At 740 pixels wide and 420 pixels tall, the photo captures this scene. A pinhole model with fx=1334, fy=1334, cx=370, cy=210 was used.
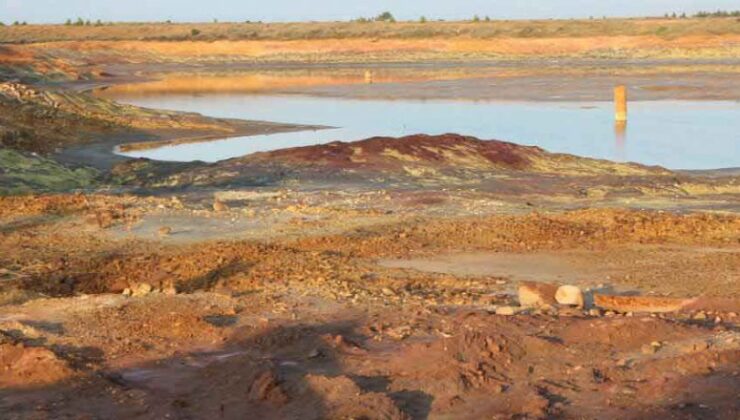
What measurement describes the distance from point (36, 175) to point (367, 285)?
1113 centimetres

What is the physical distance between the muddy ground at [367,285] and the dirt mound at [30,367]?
0.06 feet

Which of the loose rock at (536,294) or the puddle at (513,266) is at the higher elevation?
the loose rock at (536,294)

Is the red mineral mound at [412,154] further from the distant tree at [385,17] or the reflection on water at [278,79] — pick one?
the distant tree at [385,17]

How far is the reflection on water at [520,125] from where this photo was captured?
26.1 metres

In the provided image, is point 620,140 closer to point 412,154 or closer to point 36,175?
point 412,154

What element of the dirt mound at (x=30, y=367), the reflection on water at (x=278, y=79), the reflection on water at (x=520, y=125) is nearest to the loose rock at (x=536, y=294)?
the dirt mound at (x=30, y=367)

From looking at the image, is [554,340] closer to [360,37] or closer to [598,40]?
[598,40]

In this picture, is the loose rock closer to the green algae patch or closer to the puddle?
the puddle

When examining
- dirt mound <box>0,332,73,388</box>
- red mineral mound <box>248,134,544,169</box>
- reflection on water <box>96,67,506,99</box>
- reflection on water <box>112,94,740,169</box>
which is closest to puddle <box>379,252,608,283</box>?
dirt mound <box>0,332,73,388</box>

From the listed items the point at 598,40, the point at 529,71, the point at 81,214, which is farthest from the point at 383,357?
the point at 598,40

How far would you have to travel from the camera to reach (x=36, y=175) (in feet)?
68.3

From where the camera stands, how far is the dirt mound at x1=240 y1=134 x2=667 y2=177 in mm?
21359

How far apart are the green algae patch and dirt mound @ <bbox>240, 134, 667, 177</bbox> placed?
265 cm

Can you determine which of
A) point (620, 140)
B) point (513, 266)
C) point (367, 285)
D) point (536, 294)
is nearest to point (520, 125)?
point (620, 140)
